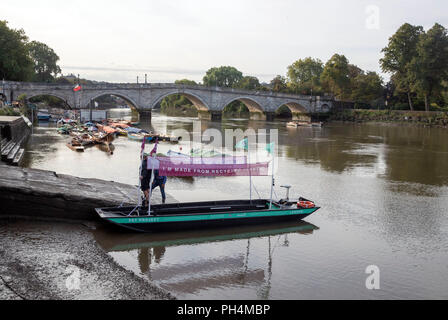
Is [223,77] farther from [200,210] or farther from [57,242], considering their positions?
[57,242]

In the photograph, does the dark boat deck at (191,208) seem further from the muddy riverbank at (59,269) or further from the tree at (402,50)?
the tree at (402,50)

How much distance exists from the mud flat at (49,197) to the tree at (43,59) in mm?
85488

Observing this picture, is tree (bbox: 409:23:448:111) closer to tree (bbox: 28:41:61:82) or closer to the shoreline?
the shoreline

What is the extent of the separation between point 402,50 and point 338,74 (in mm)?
16199

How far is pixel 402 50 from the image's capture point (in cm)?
6334

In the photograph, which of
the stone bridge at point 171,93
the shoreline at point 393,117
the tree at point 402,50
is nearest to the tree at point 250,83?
the stone bridge at point 171,93

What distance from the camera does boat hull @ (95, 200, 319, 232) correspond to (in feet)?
34.1

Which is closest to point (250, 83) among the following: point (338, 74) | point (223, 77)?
point (223, 77)

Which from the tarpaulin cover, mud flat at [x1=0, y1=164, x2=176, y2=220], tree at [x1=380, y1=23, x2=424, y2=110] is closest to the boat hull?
mud flat at [x1=0, y1=164, x2=176, y2=220]

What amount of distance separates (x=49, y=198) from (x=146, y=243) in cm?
287

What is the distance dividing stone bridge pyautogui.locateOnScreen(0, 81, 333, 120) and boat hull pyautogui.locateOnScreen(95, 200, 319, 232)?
43.3 metres

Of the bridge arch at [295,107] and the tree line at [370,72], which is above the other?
the tree line at [370,72]

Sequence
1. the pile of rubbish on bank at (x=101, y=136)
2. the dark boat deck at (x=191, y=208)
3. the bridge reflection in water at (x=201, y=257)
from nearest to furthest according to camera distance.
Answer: the bridge reflection in water at (x=201, y=257)
the dark boat deck at (x=191, y=208)
the pile of rubbish on bank at (x=101, y=136)

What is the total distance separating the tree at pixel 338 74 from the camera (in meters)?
78.9
